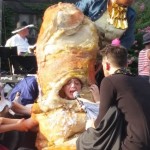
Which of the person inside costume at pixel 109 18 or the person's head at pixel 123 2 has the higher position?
the person's head at pixel 123 2

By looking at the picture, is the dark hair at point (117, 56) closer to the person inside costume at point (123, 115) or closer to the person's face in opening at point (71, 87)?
the person inside costume at point (123, 115)

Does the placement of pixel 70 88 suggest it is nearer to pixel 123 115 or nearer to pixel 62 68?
pixel 62 68

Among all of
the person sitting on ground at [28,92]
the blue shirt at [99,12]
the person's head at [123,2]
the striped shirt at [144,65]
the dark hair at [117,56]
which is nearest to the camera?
the dark hair at [117,56]

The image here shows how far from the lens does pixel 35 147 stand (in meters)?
5.54

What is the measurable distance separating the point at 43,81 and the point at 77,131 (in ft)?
1.94

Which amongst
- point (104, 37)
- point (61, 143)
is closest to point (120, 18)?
point (104, 37)

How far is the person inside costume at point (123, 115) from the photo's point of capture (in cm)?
419

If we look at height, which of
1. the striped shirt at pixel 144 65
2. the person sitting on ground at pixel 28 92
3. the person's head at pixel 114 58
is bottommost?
the person sitting on ground at pixel 28 92

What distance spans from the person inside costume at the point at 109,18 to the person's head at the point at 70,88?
40cm

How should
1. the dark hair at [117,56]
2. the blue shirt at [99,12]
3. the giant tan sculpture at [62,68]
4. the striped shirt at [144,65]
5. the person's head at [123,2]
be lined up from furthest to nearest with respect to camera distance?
the striped shirt at [144,65] → the blue shirt at [99,12] → the person's head at [123,2] → the giant tan sculpture at [62,68] → the dark hair at [117,56]

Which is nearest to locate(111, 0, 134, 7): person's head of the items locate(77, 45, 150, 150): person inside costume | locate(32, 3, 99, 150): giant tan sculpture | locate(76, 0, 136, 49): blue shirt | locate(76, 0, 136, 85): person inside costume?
locate(76, 0, 136, 85): person inside costume

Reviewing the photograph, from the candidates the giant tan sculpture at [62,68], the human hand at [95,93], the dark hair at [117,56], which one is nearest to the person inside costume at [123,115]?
the dark hair at [117,56]

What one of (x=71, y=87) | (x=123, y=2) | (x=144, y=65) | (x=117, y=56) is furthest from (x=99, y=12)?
(x=117, y=56)

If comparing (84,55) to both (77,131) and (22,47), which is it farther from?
(22,47)
